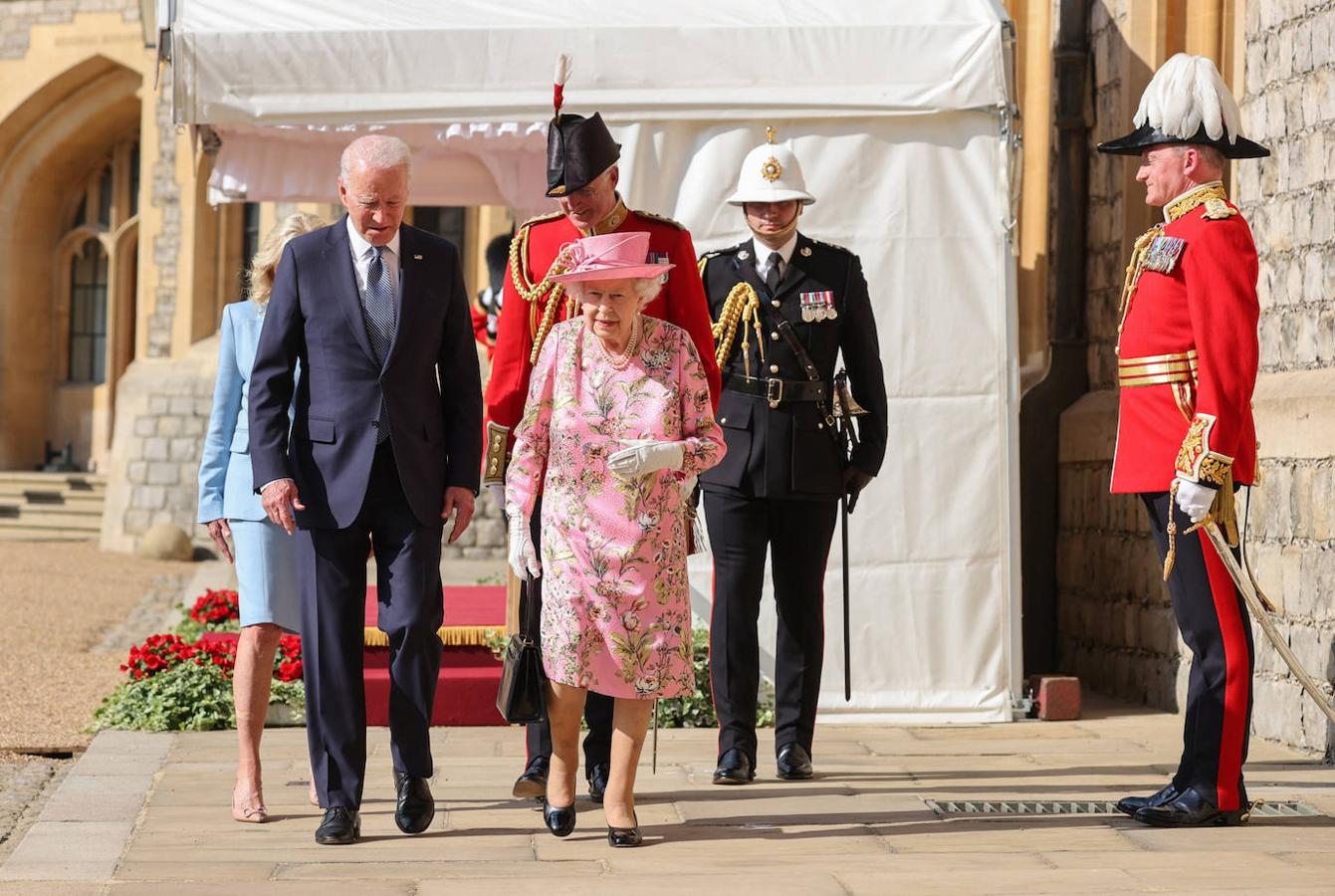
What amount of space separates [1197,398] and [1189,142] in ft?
2.23

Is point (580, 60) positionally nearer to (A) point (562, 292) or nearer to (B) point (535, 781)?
(A) point (562, 292)

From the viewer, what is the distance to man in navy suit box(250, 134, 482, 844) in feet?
15.1

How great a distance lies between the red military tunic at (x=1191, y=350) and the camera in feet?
15.3

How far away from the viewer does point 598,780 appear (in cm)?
504

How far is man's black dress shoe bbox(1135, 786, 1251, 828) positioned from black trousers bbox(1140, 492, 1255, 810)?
19mm

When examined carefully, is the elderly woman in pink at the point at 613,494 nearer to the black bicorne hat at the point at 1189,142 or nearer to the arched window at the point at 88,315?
the black bicorne hat at the point at 1189,142

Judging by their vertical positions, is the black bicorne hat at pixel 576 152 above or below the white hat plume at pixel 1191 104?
below

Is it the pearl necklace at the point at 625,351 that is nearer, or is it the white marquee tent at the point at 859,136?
the pearl necklace at the point at 625,351

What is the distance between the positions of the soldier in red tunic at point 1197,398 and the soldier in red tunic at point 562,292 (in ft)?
3.78

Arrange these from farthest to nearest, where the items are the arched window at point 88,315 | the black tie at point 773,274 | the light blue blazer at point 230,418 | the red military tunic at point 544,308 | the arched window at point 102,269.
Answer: the arched window at point 88,315 → the arched window at point 102,269 → the black tie at point 773,274 → the light blue blazer at point 230,418 → the red military tunic at point 544,308

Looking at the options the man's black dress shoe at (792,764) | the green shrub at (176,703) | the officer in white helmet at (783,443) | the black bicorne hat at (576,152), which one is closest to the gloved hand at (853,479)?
the officer in white helmet at (783,443)

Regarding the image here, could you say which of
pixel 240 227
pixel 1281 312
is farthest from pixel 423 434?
pixel 240 227

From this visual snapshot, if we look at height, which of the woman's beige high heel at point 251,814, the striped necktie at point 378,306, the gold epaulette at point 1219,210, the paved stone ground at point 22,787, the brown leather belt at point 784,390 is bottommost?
the paved stone ground at point 22,787

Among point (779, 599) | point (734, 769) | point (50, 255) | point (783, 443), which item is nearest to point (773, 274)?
point (783, 443)
